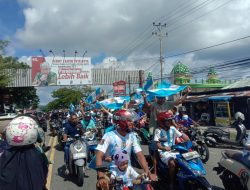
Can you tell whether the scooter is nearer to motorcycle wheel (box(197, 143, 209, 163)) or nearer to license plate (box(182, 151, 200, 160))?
motorcycle wheel (box(197, 143, 209, 163))

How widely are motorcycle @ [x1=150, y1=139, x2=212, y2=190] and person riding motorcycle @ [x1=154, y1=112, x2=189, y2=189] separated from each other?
115 millimetres

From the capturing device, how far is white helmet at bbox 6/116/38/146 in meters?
3.79

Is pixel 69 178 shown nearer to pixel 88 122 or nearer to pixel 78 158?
pixel 78 158

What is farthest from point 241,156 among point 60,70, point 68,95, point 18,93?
point 68,95

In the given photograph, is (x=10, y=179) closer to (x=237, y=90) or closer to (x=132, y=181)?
(x=132, y=181)

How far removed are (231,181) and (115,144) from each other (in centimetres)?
271

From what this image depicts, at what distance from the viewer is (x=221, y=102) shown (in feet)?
97.7

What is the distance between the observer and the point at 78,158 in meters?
8.29

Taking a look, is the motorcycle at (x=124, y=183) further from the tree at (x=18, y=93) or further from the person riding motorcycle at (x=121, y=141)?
the tree at (x=18, y=93)

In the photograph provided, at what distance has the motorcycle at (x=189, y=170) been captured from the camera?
564cm

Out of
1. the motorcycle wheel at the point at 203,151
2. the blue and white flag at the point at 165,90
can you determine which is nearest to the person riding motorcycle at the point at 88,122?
the blue and white flag at the point at 165,90

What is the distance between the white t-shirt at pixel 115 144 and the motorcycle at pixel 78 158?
3643 millimetres

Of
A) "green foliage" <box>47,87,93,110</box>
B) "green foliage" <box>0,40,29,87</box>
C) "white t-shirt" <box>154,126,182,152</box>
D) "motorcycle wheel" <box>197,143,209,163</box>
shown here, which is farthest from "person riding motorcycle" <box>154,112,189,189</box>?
"green foliage" <box>47,87,93,110</box>

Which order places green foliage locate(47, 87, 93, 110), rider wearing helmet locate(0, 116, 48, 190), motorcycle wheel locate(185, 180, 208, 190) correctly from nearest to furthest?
rider wearing helmet locate(0, 116, 48, 190) → motorcycle wheel locate(185, 180, 208, 190) → green foliage locate(47, 87, 93, 110)
